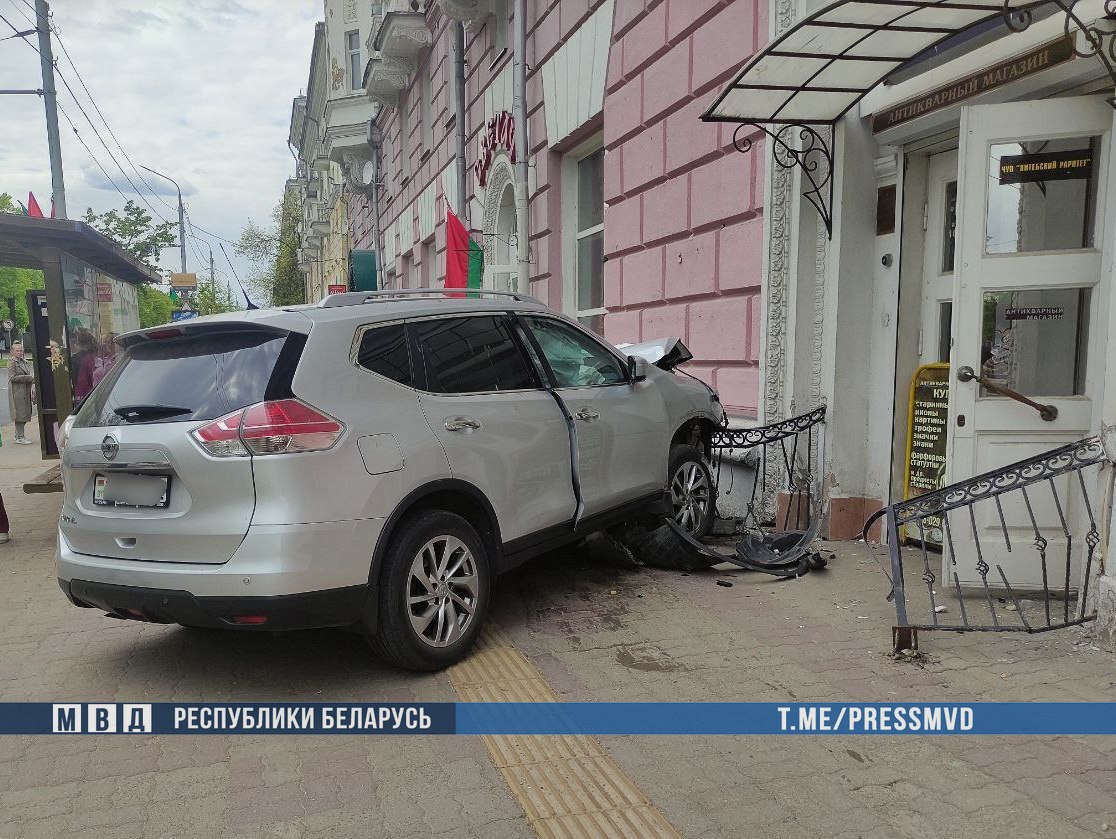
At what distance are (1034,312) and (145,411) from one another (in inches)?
174

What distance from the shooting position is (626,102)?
8.69m

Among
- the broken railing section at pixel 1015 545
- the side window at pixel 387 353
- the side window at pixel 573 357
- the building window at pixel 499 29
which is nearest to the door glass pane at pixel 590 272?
the building window at pixel 499 29

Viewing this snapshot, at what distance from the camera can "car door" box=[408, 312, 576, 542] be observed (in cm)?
394

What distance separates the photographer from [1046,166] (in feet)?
14.4

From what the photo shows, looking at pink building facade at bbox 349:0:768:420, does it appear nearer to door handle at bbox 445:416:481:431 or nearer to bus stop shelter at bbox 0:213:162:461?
door handle at bbox 445:416:481:431

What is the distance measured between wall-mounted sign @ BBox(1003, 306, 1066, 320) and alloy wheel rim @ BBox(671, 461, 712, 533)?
2.19 m

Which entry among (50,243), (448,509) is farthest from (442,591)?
(50,243)

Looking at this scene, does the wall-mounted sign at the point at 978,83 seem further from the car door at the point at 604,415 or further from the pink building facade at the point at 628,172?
the car door at the point at 604,415

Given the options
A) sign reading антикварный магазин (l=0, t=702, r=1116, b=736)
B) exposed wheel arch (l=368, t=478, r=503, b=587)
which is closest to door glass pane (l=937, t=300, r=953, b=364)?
sign reading антикварный магазин (l=0, t=702, r=1116, b=736)

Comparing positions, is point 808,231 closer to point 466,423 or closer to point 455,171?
point 466,423

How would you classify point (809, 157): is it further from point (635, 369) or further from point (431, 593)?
point (431, 593)

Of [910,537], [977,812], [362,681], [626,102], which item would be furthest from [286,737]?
[626,102]

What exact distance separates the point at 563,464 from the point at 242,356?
69.7 inches

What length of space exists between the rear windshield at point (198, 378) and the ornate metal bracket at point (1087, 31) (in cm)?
363
